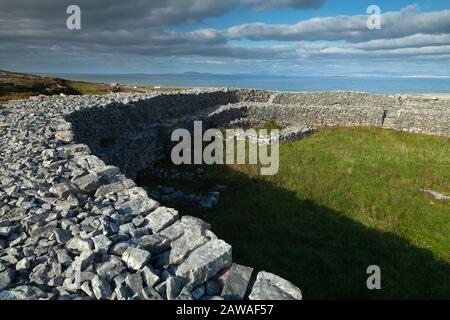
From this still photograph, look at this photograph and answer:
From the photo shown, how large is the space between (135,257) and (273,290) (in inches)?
69.0

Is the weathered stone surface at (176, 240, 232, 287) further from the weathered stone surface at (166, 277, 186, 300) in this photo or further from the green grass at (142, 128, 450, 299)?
the green grass at (142, 128, 450, 299)

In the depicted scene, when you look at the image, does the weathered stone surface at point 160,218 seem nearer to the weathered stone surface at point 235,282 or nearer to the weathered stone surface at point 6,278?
the weathered stone surface at point 235,282

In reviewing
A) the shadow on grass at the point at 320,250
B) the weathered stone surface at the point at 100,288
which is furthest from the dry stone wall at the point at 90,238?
the shadow on grass at the point at 320,250

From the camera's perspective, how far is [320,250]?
34.4ft

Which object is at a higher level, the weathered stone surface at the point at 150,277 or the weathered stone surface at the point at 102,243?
the weathered stone surface at the point at 102,243

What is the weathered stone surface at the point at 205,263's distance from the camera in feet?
15.5

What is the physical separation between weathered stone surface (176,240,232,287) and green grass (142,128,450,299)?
3987 millimetres

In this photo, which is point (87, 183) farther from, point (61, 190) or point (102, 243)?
point (102, 243)

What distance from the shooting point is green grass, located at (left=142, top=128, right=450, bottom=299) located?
9.34 metres

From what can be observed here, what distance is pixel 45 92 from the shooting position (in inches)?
1267

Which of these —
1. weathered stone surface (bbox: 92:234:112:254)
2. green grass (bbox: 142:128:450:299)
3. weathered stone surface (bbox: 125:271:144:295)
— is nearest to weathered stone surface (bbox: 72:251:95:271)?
weathered stone surface (bbox: 92:234:112:254)

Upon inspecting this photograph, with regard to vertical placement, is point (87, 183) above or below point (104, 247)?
above

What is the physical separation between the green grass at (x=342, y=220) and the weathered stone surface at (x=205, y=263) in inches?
157

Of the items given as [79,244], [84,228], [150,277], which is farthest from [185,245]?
[84,228]
